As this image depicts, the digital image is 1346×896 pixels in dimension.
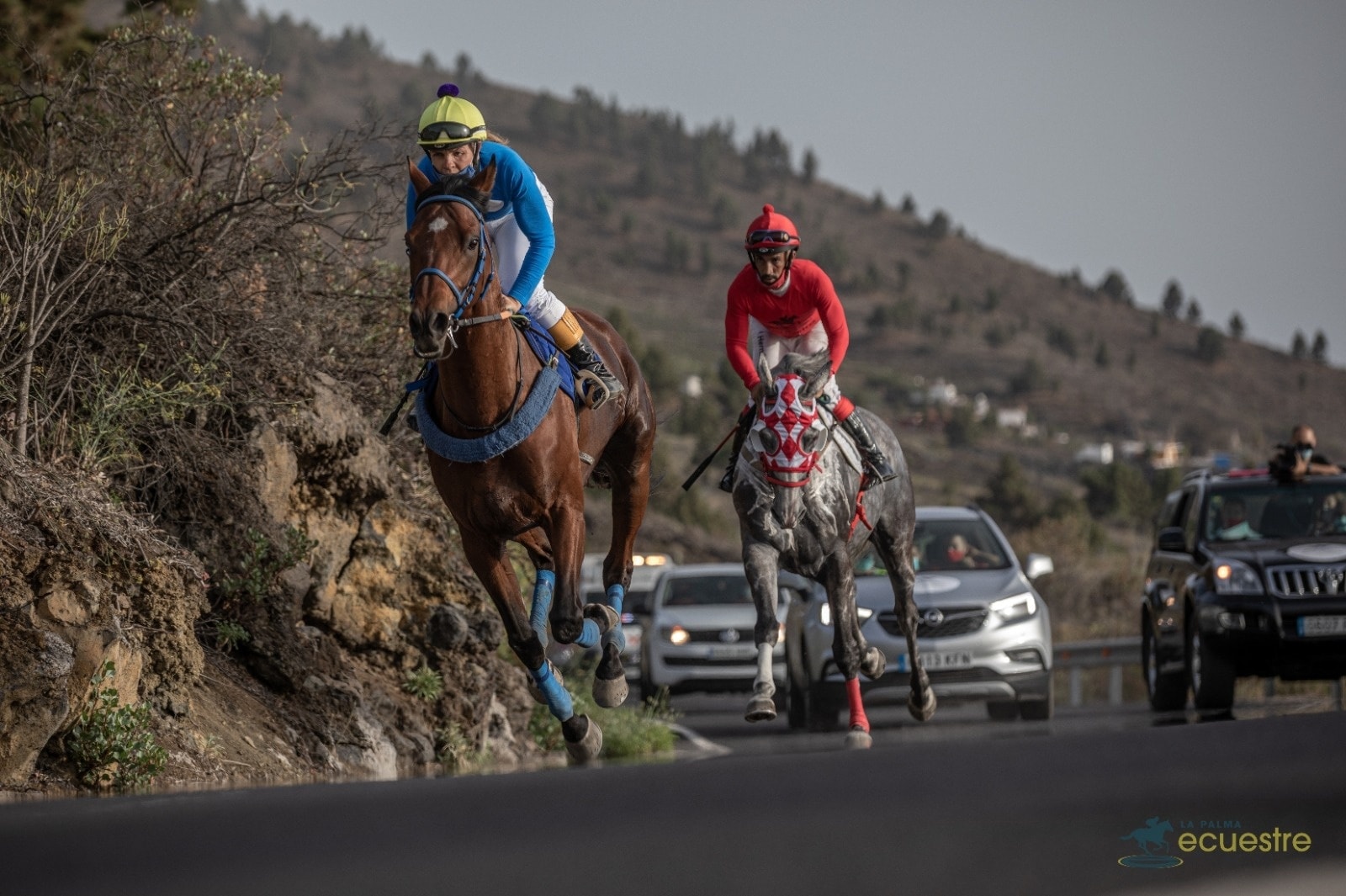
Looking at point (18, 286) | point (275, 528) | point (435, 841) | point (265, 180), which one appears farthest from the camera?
point (265, 180)

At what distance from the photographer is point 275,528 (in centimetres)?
1047

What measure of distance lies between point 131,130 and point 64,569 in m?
5.42

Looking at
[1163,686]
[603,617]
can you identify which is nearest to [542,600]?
[603,617]

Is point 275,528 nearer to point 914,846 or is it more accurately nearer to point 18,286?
point 18,286

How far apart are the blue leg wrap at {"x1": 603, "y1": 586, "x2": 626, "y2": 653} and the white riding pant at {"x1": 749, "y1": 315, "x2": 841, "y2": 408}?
1.63 meters

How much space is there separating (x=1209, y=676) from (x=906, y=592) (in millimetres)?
4845

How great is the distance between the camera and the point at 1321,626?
44.5 ft

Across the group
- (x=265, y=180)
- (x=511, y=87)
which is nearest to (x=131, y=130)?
(x=265, y=180)

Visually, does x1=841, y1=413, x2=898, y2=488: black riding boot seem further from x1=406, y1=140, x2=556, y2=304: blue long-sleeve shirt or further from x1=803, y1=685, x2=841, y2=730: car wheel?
x1=803, y1=685, x2=841, y2=730: car wheel

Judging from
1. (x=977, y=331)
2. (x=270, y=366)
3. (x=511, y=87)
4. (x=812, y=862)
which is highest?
(x=511, y=87)

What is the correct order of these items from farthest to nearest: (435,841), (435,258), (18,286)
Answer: (18,286) < (435,258) < (435,841)

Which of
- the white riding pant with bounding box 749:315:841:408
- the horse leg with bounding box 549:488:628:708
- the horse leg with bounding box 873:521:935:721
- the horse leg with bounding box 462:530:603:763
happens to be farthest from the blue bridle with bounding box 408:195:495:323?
the horse leg with bounding box 873:521:935:721

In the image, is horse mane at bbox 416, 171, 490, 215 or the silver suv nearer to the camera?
horse mane at bbox 416, 171, 490, 215

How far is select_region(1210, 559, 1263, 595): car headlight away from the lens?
1410 centimetres
